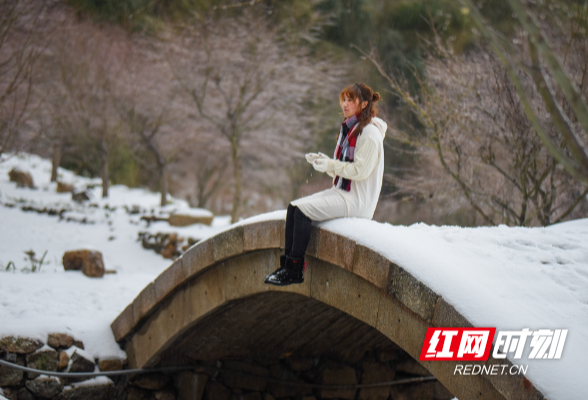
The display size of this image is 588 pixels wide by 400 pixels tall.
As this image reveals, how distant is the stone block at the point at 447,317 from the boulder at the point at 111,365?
445cm

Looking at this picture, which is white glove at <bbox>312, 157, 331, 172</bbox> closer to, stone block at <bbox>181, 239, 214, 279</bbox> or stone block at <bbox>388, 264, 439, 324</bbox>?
stone block at <bbox>388, 264, 439, 324</bbox>

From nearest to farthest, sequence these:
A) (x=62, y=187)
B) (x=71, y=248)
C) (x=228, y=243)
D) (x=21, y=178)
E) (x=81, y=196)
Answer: (x=228, y=243) → (x=71, y=248) → (x=81, y=196) → (x=62, y=187) → (x=21, y=178)

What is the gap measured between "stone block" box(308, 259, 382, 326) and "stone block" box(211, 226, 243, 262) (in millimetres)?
786

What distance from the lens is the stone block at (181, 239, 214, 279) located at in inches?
195

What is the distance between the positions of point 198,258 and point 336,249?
6.50 feet

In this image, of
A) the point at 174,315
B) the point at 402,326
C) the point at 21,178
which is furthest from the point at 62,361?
the point at 21,178

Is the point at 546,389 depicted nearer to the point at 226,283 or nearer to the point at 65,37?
the point at 226,283

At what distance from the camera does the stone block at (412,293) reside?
294 cm

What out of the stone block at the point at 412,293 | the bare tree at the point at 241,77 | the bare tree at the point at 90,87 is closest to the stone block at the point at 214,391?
the stone block at the point at 412,293

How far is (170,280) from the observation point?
556 centimetres

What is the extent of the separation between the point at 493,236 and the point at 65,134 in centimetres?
1615

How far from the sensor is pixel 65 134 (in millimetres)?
16906

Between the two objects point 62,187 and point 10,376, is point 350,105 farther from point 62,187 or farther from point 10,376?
point 62,187

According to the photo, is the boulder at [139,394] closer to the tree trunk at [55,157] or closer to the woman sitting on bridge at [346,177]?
the woman sitting on bridge at [346,177]
